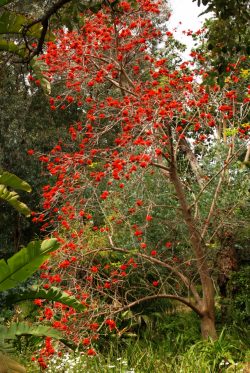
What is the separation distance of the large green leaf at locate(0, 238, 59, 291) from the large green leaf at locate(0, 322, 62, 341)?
0.95 meters

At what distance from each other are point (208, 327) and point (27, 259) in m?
3.75

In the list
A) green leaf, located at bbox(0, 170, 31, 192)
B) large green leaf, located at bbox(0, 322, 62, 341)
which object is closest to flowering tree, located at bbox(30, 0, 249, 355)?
large green leaf, located at bbox(0, 322, 62, 341)

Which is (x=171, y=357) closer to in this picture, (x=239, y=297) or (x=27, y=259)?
(x=239, y=297)

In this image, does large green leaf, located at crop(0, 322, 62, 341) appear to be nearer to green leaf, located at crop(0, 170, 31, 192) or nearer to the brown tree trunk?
green leaf, located at crop(0, 170, 31, 192)

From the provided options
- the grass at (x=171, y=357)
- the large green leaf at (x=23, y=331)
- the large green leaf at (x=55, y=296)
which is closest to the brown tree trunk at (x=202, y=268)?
the grass at (x=171, y=357)

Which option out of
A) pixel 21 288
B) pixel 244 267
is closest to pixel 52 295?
pixel 244 267

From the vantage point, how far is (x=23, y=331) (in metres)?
5.57

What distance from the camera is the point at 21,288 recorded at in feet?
39.6

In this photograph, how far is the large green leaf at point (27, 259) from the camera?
15.5 ft

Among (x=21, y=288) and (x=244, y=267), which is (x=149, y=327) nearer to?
(x=244, y=267)

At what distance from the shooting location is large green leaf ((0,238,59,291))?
4727 mm

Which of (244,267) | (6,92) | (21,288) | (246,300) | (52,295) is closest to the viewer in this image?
(52,295)

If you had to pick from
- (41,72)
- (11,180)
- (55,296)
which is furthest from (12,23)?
(55,296)

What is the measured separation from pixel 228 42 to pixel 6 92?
11194 mm
